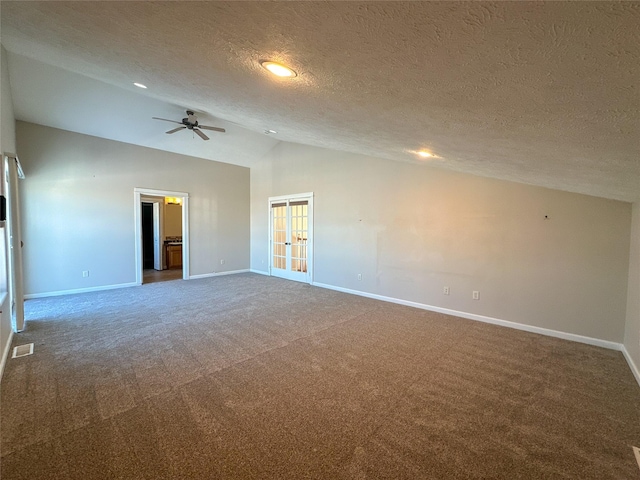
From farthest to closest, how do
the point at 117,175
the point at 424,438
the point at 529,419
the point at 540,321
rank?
1. the point at 117,175
2. the point at 540,321
3. the point at 529,419
4. the point at 424,438

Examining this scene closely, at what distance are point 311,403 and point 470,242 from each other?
3299 mm

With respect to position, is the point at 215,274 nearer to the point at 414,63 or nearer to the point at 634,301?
the point at 414,63

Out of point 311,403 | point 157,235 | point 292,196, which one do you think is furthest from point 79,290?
point 311,403

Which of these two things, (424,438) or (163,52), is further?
(424,438)

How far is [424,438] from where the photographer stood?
1833 mm

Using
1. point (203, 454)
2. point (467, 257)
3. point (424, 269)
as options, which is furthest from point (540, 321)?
point (203, 454)

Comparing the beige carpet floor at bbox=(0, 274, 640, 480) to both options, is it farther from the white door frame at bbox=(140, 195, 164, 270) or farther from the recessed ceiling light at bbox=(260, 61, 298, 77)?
the white door frame at bbox=(140, 195, 164, 270)

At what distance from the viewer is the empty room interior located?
1015 mm

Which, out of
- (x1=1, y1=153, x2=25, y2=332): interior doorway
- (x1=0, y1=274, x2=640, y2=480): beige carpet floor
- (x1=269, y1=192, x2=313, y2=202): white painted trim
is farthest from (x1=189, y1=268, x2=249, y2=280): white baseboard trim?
(x1=1, y1=153, x2=25, y2=332): interior doorway

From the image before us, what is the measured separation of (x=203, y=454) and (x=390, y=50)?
2272mm

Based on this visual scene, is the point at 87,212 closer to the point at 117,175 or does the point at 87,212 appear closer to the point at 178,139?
the point at 117,175

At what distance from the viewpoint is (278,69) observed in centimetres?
145

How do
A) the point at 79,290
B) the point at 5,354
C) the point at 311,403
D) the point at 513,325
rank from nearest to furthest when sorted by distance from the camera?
the point at 311,403
the point at 5,354
the point at 513,325
the point at 79,290

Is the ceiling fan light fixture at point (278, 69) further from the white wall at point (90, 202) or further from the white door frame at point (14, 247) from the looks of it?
the white wall at point (90, 202)
